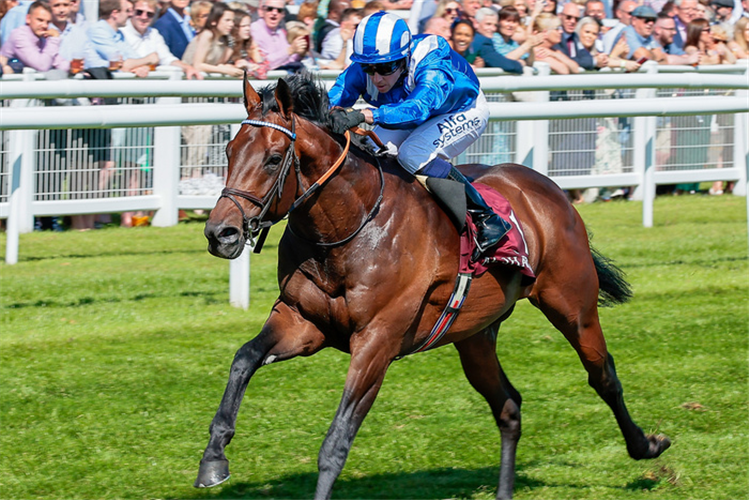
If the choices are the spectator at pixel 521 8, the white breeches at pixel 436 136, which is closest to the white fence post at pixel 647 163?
the spectator at pixel 521 8

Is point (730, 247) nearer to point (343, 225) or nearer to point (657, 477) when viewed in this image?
point (657, 477)

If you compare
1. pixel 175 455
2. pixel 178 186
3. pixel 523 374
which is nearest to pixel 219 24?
pixel 178 186

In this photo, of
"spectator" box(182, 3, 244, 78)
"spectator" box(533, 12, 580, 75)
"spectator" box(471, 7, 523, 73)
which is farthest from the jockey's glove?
"spectator" box(533, 12, 580, 75)

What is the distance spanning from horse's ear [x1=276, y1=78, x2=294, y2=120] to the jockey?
0.25 metres

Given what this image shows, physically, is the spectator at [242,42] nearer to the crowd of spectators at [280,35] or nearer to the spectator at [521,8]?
the crowd of spectators at [280,35]

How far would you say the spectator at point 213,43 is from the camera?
397 inches

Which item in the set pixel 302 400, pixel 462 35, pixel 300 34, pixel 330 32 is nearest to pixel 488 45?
pixel 462 35

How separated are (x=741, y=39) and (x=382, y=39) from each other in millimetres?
11212

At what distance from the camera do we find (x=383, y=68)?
4.44 meters

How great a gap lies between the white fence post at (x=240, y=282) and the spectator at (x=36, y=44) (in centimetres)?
281

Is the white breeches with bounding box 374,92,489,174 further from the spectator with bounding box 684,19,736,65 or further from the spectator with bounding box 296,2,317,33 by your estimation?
the spectator with bounding box 684,19,736,65

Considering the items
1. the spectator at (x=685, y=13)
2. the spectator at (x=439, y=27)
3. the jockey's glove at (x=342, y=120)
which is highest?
the jockey's glove at (x=342, y=120)

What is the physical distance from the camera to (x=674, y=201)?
42.5 feet

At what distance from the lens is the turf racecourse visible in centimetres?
495
